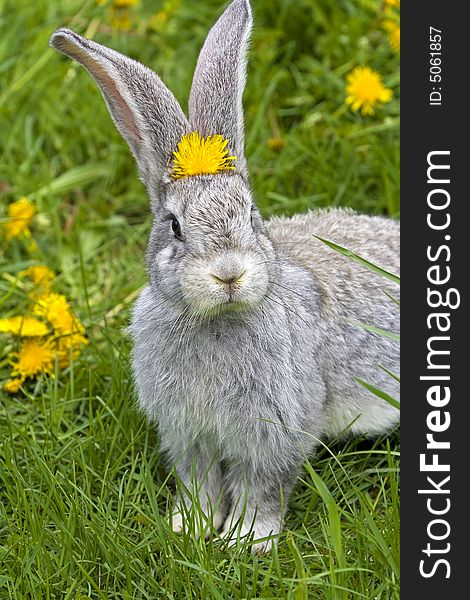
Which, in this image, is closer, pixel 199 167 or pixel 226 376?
pixel 199 167

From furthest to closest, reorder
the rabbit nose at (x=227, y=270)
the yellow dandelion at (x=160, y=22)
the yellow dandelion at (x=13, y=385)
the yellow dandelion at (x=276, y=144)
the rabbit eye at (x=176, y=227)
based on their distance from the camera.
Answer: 1. the yellow dandelion at (x=160, y=22)
2. the yellow dandelion at (x=276, y=144)
3. the yellow dandelion at (x=13, y=385)
4. the rabbit eye at (x=176, y=227)
5. the rabbit nose at (x=227, y=270)

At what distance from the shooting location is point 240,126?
3.68 metres

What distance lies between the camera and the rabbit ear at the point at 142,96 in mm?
3600

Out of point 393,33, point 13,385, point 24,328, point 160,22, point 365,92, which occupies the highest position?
point 160,22

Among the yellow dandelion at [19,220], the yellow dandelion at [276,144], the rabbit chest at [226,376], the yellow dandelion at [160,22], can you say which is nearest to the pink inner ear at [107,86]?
the rabbit chest at [226,376]

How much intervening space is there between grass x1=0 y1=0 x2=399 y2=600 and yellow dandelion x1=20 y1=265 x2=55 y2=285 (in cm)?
9

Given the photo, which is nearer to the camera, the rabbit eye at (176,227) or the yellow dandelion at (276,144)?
the rabbit eye at (176,227)

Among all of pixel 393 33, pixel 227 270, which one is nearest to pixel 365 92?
pixel 393 33

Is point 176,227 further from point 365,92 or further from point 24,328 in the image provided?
point 365,92

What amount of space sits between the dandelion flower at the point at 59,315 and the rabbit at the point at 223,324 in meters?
0.68

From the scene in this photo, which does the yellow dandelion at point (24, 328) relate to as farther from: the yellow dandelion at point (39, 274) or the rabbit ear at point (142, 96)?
the rabbit ear at point (142, 96)

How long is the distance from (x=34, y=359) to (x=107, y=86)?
4.23 ft

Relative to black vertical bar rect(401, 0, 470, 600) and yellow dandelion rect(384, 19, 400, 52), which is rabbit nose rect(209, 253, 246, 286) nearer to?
black vertical bar rect(401, 0, 470, 600)

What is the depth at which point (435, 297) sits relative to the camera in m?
3.47
